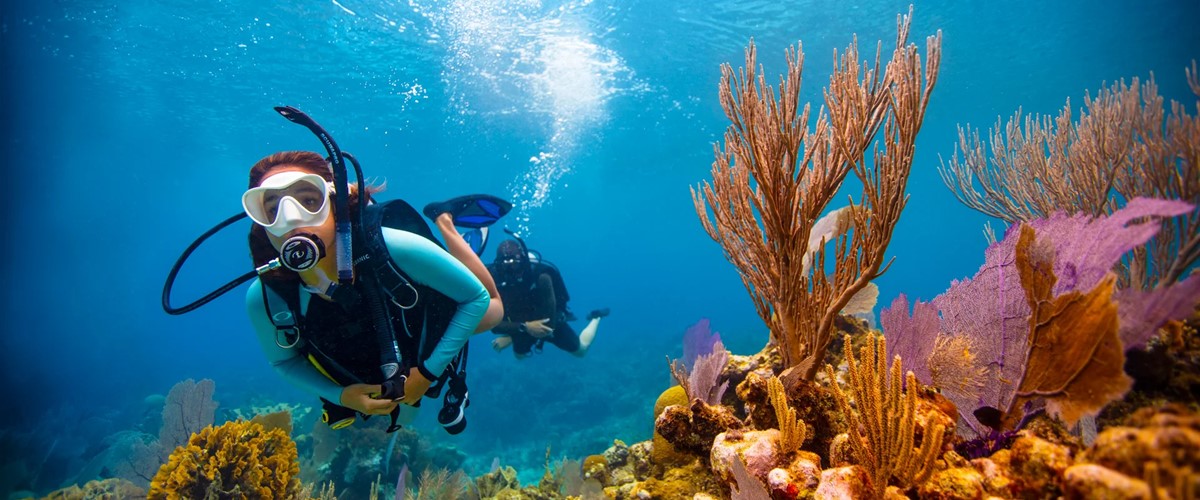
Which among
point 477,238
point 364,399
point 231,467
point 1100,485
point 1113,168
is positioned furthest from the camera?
point 477,238

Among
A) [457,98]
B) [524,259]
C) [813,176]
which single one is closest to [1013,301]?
[813,176]

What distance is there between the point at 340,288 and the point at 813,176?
3193mm

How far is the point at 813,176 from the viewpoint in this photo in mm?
2795

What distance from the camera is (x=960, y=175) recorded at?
6.03 m

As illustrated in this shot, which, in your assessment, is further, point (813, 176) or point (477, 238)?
point (477, 238)

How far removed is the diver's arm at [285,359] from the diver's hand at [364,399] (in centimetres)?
12

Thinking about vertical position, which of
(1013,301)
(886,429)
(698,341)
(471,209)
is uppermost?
(471,209)

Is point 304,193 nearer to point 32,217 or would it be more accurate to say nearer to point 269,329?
point 269,329

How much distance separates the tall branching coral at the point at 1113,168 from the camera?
113 inches

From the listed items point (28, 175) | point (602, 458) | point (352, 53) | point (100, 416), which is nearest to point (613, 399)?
point (602, 458)

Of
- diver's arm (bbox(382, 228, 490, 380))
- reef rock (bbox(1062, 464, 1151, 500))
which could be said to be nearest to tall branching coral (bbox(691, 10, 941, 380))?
reef rock (bbox(1062, 464, 1151, 500))

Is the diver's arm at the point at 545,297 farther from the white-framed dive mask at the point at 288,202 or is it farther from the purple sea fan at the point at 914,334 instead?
the purple sea fan at the point at 914,334

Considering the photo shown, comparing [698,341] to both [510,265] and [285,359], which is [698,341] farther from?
[510,265]

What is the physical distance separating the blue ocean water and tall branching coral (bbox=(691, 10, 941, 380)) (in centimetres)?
1291
